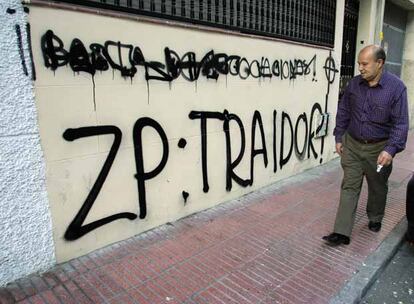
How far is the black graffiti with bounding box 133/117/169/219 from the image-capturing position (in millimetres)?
3396

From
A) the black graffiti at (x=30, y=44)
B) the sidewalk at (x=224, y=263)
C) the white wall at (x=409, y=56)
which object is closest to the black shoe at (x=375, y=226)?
the sidewalk at (x=224, y=263)

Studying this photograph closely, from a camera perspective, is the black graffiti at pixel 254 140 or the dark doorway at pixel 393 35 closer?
the black graffiti at pixel 254 140

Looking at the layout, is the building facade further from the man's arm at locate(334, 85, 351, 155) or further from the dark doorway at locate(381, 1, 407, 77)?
the dark doorway at locate(381, 1, 407, 77)

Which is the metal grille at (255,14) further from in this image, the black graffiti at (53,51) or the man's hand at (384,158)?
the man's hand at (384,158)

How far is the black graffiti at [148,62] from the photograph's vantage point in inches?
109

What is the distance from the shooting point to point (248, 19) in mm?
4512

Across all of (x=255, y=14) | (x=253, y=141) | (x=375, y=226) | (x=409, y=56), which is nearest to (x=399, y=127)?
(x=375, y=226)

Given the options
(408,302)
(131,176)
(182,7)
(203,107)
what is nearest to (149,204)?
(131,176)

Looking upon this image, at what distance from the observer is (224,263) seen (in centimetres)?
314

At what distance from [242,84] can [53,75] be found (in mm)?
2385

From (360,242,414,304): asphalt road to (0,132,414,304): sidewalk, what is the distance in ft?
0.69

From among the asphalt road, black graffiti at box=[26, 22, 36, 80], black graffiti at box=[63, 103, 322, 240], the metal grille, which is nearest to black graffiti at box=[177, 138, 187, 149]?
black graffiti at box=[63, 103, 322, 240]

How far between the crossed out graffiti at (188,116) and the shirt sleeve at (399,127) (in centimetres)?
180

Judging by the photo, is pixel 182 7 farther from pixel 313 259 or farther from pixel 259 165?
pixel 313 259
